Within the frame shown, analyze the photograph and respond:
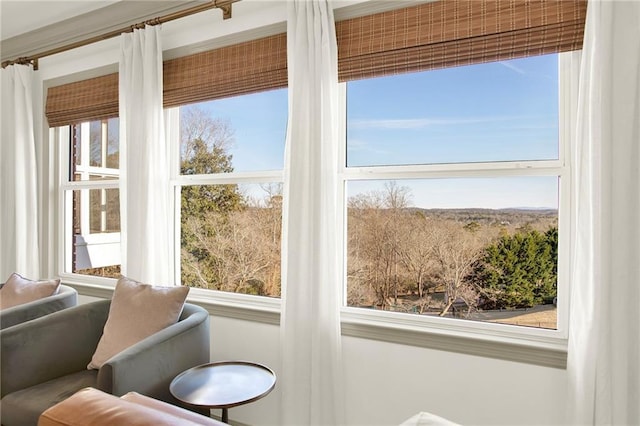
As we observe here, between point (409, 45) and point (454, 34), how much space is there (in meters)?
0.20

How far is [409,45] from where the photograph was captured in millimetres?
2047

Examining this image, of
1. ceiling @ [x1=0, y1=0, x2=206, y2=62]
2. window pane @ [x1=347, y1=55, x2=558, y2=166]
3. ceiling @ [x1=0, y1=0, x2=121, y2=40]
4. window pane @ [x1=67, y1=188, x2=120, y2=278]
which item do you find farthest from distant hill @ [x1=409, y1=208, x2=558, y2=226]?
ceiling @ [x1=0, y1=0, x2=121, y2=40]

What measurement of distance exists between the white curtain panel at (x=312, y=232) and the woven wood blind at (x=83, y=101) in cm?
160

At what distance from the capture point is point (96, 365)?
7.30 feet

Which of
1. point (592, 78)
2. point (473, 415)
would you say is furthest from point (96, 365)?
point (592, 78)

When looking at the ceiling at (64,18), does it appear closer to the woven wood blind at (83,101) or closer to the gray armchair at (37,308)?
the woven wood blind at (83,101)

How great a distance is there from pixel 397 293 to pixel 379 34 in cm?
127

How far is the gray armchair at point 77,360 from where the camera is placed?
1.86 metres

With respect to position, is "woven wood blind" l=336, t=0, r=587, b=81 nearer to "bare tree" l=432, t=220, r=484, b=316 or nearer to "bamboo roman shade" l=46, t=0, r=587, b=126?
"bamboo roman shade" l=46, t=0, r=587, b=126

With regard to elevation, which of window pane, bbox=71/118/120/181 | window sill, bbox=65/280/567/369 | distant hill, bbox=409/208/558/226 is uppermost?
window pane, bbox=71/118/120/181

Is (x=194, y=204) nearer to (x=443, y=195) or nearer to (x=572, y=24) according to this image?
(x=443, y=195)

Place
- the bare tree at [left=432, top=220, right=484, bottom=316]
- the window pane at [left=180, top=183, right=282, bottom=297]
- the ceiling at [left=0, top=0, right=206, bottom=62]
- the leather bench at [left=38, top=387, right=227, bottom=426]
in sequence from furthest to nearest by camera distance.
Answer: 1. the ceiling at [left=0, top=0, right=206, bottom=62]
2. the window pane at [left=180, top=183, right=282, bottom=297]
3. the bare tree at [left=432, top=220, right=484, bottom=316]
4. the leather bench at [left=38, top=387, right=227, bottom=426]

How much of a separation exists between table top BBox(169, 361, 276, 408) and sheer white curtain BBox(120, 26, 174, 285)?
0.94m

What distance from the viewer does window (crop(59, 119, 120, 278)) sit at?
348cm
